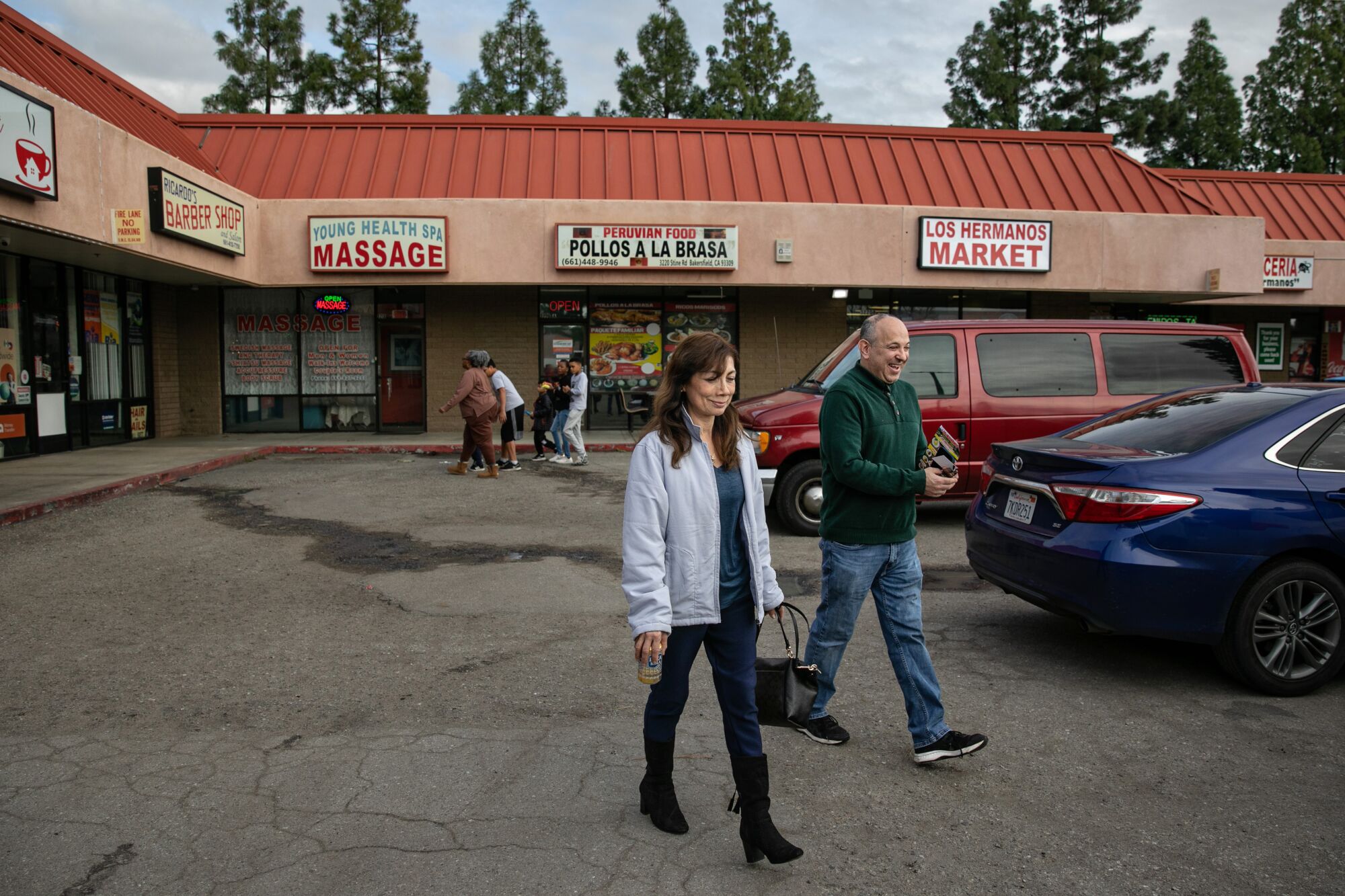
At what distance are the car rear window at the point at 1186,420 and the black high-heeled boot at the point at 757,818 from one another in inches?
119

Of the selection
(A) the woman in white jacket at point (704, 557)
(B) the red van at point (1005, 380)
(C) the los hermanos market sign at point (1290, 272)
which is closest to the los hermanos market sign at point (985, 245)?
(C) the los hermanos market sign at point (1290, 272)

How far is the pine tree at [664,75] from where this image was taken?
133ft

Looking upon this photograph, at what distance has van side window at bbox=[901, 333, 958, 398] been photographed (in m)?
8.95

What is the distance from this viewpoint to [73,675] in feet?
16.3

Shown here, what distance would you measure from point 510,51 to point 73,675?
40220mm

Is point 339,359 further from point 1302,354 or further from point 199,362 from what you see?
point 1302,354

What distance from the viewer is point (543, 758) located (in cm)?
399

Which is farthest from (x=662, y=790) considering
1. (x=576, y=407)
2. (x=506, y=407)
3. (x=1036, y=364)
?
(x=576, y=407)

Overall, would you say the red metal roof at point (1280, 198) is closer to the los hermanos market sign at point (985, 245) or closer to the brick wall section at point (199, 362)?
the los hermanos market sign at point (985, 245)

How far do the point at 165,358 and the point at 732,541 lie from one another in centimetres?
1751

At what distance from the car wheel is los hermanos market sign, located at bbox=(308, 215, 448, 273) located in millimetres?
14451

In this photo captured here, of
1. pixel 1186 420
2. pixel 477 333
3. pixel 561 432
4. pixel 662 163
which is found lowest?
pixel 561 432

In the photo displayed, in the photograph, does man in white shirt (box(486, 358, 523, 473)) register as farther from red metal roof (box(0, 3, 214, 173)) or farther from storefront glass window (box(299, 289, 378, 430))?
red metal roof (box(0, 3, 214, 173))

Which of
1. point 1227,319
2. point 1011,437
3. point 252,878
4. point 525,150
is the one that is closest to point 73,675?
point 252,878
